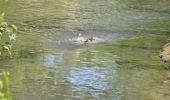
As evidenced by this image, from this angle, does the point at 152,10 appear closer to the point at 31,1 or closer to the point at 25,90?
the point at 31,1

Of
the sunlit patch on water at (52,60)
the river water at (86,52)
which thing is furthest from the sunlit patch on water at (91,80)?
the sunlit patch on water at (52,60)

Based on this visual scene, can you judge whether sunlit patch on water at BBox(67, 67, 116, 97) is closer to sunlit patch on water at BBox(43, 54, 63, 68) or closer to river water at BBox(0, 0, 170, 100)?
river water at BBox(0, 0, 170, 100)

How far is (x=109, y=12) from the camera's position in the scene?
16.3 m

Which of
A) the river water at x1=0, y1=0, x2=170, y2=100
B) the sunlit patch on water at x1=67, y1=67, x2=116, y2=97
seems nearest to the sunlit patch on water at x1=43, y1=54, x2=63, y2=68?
the river water at x1=0, y1=0, x2=170, y2=100

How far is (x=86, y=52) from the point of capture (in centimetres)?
1012

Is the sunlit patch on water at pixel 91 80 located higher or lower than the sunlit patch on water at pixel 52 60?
lower

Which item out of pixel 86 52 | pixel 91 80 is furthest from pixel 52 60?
pixel 91 80

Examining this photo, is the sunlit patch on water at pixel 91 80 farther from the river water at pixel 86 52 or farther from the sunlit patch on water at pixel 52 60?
the sunlit patch on water at pixel 52 60

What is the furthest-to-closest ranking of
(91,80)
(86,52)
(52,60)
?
(86,52) → (52,60) → (91,80)

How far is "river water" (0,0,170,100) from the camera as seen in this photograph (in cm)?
711

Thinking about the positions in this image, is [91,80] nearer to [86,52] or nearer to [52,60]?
[52,60]

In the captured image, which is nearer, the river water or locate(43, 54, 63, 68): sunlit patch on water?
the river water

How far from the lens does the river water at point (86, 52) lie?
7.11 metres

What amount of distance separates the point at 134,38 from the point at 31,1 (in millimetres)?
7573
